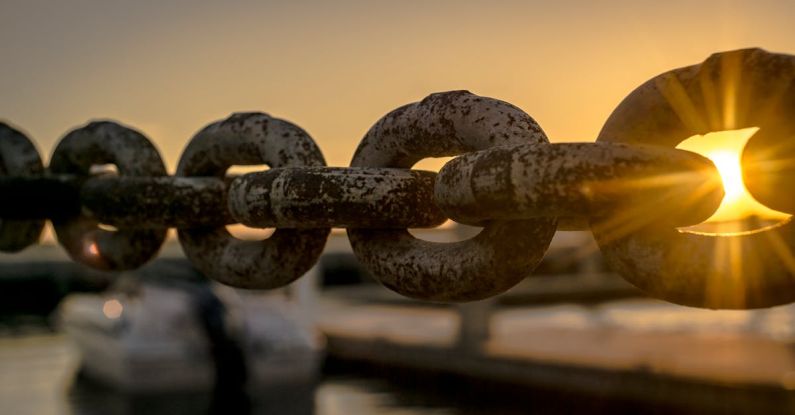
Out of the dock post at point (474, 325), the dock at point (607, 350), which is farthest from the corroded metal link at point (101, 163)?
the dock post at point (474, 325)

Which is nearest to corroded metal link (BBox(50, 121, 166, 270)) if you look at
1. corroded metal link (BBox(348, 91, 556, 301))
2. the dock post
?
corroded metal link (BBox(348, 91, 556, 301))

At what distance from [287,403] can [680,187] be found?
10464 millimetres

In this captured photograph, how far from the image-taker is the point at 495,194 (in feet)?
4.40

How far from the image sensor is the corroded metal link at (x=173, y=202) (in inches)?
75.0

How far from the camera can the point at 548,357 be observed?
9297 mm

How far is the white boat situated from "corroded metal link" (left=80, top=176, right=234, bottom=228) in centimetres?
976

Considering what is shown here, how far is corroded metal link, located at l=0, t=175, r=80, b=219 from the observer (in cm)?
226

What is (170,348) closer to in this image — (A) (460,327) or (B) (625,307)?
(A) (460,327)

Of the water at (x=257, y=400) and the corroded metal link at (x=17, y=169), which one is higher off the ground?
the corroded metal link at (x=17, y=169)

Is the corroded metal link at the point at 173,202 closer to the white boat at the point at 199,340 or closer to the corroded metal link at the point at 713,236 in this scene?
the corroded metal link at the point at 713,236

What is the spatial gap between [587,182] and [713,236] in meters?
0.22

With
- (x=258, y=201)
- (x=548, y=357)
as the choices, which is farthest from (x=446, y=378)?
(x=258, y=201)

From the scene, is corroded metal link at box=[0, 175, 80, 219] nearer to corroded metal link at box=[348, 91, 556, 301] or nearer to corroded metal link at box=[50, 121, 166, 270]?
corroded metal link at box=[50, 121, 166, 270]

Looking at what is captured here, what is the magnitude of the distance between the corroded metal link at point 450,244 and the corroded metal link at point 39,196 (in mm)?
920
